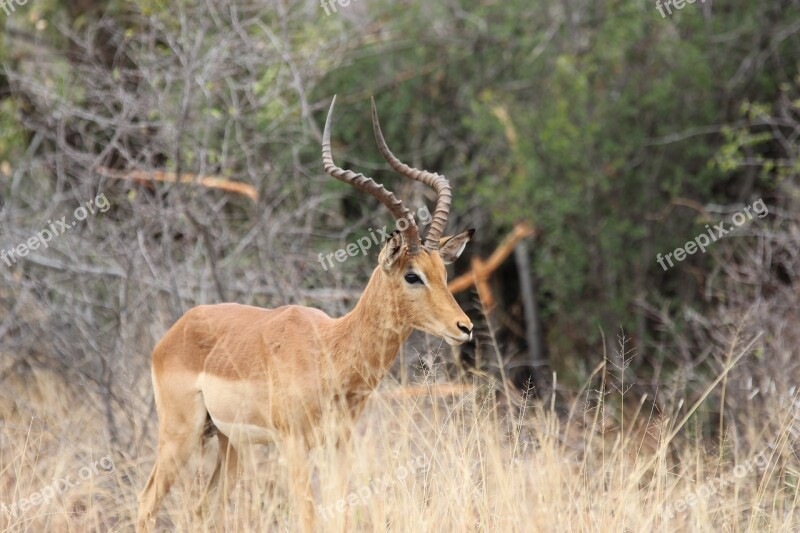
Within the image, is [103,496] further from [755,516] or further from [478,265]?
[478,265]

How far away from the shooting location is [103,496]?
6.71 m

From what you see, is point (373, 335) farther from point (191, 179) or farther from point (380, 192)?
point (191, 179)

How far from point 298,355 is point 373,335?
43 centimetres

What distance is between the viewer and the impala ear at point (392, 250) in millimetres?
5508

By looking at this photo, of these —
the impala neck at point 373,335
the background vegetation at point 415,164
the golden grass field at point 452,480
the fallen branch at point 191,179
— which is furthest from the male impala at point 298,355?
the fallen branch at point 191,179

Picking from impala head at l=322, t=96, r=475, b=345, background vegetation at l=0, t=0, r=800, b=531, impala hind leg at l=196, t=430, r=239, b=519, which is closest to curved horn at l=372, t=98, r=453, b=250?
impala head at l=322, t=96, r=475, b=345

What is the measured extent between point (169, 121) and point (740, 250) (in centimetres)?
736

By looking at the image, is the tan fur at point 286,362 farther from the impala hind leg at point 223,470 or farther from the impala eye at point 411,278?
the impala hind leg at point 223,470

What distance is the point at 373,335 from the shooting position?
221 inches

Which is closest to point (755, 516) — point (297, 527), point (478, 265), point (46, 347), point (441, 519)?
point (441, 519)

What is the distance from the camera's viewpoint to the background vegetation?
27.4ft

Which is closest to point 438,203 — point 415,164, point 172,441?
point 172,441

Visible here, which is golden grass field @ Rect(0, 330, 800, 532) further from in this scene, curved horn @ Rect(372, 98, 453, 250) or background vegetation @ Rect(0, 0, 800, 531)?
curved horn @ Rect(372, 98, 453, 250)

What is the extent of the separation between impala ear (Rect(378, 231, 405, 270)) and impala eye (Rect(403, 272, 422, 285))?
109mm
